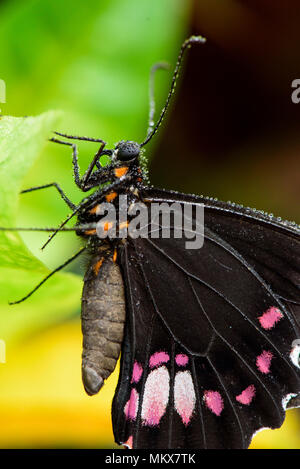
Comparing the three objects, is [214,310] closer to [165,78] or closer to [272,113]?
[165,78]

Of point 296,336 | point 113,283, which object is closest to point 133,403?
point 113,283

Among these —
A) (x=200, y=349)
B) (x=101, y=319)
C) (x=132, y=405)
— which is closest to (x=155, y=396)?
(x=132, y=405)

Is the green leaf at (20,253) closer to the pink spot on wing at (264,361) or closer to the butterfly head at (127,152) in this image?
the butterfly head at (127,152)

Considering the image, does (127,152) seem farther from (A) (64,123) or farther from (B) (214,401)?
(B) (214,401)

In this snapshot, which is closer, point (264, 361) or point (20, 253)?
point (20, 253)

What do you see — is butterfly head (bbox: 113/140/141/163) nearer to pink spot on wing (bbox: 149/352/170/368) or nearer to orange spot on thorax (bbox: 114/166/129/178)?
orange spot on thorax (bbox: 114/166/129/178)

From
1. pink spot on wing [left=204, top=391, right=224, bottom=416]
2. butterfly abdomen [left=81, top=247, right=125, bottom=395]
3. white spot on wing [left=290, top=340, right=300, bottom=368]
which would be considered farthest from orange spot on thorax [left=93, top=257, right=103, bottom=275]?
white spot on wing [left=290, top=340, right=300, bottom=368]

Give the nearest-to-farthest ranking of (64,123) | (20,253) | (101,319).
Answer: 1. (20,253)
2. (101,319)
3. (64,123)

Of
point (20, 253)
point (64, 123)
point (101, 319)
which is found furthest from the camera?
point (64, 123)
